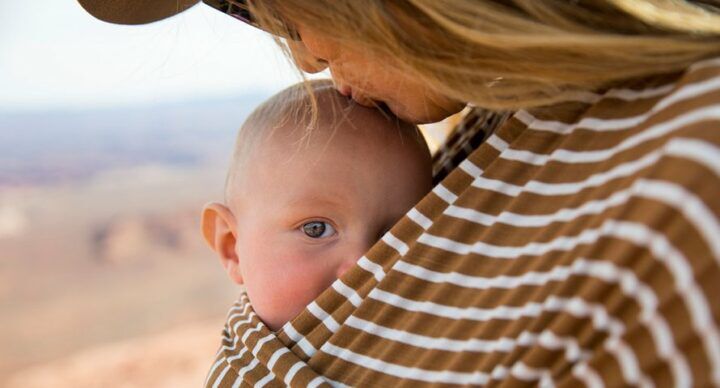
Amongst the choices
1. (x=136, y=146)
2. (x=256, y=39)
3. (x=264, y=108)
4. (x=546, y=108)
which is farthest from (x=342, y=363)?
(x=136, y=146)

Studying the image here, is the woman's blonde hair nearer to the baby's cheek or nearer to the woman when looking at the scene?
the woman

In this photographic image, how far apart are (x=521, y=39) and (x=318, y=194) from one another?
1.61 ft

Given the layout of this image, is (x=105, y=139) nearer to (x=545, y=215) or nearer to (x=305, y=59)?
(x=305, y=59)

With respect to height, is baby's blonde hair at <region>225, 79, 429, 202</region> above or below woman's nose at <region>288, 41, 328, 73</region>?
above

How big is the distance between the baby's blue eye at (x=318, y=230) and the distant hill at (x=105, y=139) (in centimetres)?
881

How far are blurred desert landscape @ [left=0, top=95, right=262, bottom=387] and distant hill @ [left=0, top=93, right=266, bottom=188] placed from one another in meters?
→ 0.03

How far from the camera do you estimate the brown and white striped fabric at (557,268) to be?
67 cm

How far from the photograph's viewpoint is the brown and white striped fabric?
67cm

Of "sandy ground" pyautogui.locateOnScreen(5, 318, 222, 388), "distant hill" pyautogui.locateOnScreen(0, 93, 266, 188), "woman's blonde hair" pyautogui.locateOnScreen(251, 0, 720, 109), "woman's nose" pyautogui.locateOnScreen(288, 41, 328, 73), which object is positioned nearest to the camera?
"woman's blonde hair" pyautogui.locateOnScreen(251, 0, 720, 109)

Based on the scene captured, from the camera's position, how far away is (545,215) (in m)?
0.81

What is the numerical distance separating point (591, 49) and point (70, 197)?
9.05 m

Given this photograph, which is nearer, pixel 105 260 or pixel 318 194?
pixel 318 194

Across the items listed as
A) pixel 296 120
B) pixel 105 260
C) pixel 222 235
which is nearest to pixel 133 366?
pixel 105 260

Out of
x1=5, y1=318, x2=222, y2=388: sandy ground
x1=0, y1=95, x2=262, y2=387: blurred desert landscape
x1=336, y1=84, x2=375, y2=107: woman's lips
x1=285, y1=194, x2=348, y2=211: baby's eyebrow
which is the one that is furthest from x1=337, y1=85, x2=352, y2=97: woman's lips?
x1=0, y1=95, x2=262, y2=387: blurred desert landscape
